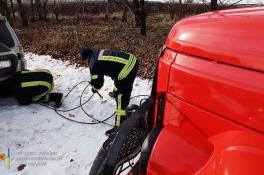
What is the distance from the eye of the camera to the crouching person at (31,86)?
5684mm

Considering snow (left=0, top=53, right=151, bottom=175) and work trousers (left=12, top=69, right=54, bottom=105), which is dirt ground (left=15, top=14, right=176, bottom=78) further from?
work trousers (left=12, top=69, right=54, bottom=105)

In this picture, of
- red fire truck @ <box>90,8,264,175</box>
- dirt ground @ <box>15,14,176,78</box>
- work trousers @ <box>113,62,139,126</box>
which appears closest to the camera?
red fire truck @ <box>90,8,264,175</box>

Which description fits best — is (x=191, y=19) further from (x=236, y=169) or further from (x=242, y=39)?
(x=236, y=169)

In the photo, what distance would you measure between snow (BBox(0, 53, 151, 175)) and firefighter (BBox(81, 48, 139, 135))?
49cm

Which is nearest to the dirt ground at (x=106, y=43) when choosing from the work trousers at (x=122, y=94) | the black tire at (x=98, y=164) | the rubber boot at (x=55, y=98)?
the rubber boot at (x=55, y=98)

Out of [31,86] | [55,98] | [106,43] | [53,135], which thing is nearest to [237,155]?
[53,135]

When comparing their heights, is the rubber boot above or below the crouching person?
below

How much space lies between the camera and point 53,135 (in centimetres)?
487

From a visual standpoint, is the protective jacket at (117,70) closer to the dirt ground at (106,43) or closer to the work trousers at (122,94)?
the work trousers at (122,94)

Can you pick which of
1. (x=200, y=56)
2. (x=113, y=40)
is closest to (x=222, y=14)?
(x=200, y=56)

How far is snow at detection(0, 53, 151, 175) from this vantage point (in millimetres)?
4090

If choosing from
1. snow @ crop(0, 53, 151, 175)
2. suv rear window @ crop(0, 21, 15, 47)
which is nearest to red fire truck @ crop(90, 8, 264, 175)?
snow @ crop(0, 53, 151, 175)

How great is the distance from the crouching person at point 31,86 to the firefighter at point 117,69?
1.39 m

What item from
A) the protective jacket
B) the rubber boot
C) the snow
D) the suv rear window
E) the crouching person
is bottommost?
the snow
